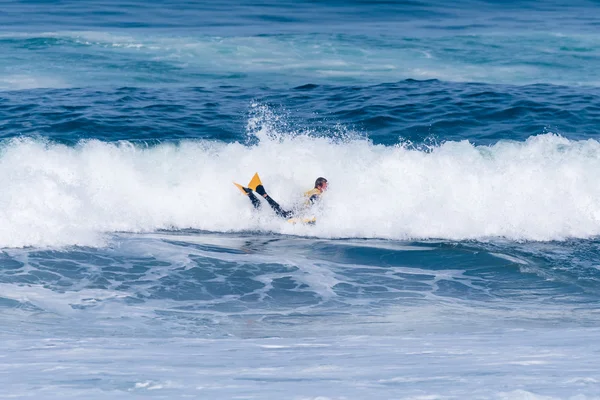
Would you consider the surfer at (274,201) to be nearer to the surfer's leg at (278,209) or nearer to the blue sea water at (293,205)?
the surfer's leg at (278,209)

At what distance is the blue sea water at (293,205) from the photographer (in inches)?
242

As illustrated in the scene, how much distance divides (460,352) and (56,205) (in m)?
7.92

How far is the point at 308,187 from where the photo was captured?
14.9m

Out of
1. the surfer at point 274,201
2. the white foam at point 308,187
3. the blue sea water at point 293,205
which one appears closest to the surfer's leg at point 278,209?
the surfer at point 274,201

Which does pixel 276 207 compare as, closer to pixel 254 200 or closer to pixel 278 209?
pixel 278 209

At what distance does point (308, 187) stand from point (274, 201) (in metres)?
1.52

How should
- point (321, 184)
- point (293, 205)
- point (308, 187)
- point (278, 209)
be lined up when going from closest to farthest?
point (278, 209), point (321, 184), point (293, 205), point (308, 187)

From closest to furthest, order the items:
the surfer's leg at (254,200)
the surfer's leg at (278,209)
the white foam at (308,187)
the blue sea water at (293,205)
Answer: the blue sea water at (293,205) < the white foam at (308,187) < the surfer's leg at (278,209) < the surfer's leg at (254,200)

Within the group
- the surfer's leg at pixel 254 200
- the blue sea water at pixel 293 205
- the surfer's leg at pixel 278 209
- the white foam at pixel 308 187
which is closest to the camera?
the blue sea water at pixel 293 205

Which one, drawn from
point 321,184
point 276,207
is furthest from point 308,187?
point 276,207

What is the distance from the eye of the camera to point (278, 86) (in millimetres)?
20578

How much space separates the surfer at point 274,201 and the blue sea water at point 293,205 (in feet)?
0.86

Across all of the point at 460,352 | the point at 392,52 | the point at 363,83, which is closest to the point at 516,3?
the point at 392,52

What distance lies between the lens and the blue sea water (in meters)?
6.14
